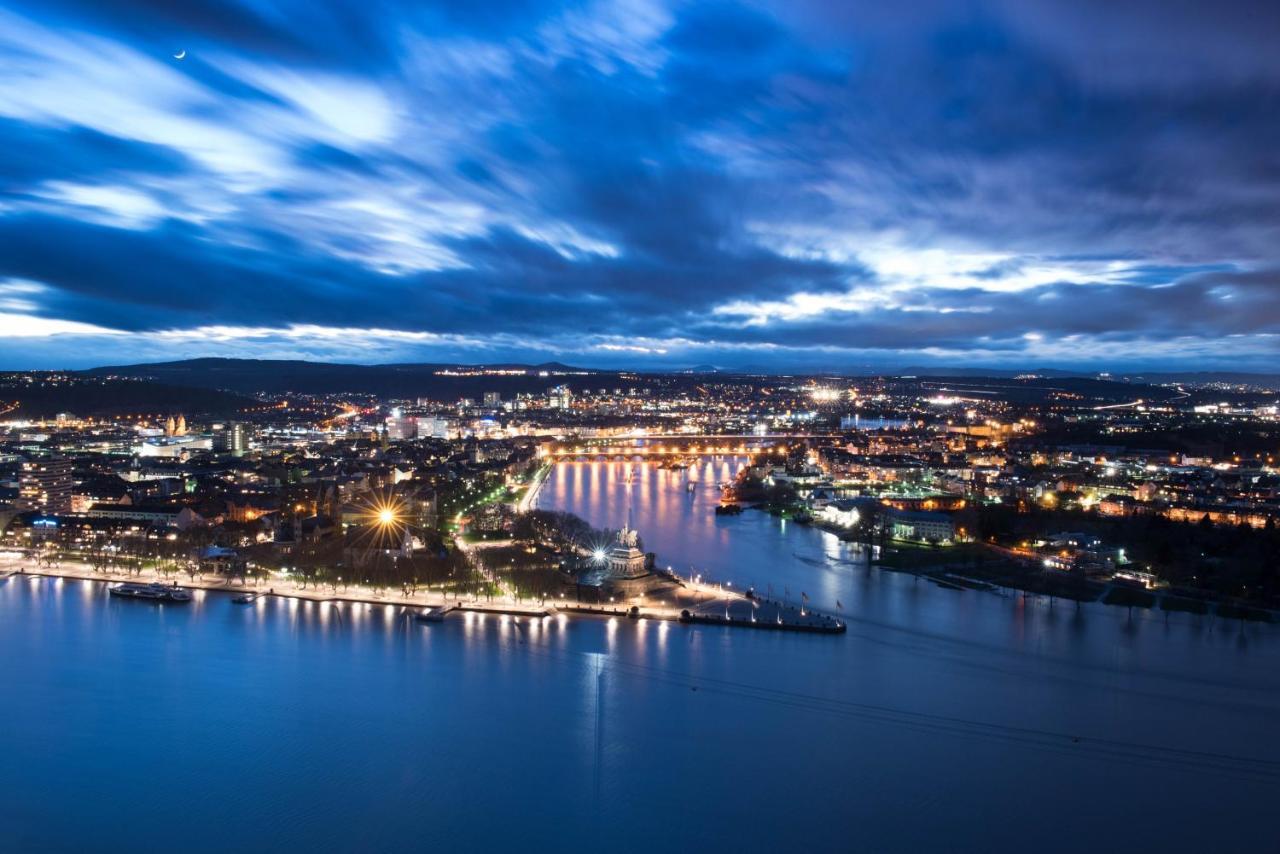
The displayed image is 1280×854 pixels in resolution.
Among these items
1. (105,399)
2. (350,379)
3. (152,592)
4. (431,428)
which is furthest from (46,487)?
(350,379)

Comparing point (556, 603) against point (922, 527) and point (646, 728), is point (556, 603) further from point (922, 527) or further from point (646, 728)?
point (922, 527)

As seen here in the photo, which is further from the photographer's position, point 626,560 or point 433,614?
point 626,560

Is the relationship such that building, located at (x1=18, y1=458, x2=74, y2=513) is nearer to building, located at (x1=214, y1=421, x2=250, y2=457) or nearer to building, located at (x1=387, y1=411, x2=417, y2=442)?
building, located at (x1=214, y1=421, x2=250, y2=457)

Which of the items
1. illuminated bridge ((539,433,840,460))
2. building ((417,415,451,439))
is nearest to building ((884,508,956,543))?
illuminated bridge ((539,433,840,460))

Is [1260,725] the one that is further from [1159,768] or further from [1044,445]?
[1044,445]

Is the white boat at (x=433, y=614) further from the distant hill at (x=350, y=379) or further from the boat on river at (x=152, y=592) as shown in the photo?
the distant hill at (x=350, y=379)

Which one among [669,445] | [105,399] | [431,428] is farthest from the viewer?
[105,399]

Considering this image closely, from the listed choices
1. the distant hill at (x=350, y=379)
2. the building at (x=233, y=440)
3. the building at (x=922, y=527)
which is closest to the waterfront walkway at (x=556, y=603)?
the building at (x=922, y=527)
